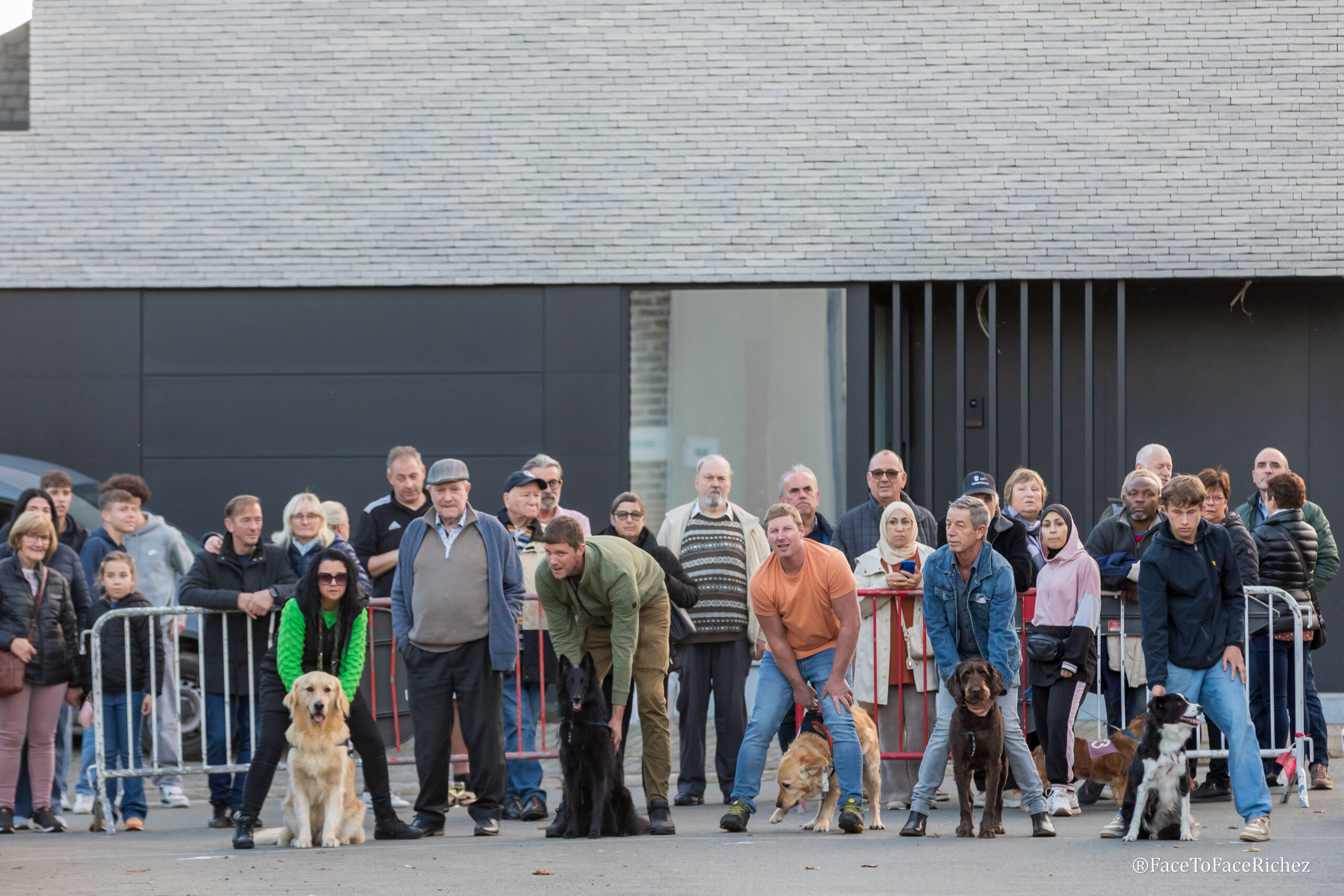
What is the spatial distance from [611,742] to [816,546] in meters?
1.50

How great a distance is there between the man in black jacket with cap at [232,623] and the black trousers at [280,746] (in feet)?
2.42

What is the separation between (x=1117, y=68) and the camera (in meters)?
13.8

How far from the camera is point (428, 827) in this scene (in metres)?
8.58

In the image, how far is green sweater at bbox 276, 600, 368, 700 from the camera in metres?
8.29

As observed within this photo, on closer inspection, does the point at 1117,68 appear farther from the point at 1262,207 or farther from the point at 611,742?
the point at 611,742

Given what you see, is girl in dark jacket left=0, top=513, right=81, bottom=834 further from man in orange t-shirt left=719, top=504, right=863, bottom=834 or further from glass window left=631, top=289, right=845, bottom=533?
glass window left=631, top=289, right=845, bottom=533

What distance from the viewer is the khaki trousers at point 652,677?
838 cm

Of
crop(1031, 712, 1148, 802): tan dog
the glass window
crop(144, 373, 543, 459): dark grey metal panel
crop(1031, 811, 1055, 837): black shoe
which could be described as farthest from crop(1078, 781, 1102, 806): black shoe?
crop(144, 373, 543, 459): dark grey metal panel

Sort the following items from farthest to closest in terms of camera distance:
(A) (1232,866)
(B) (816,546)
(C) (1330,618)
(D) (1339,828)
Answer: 1. (C) (1330,618)
2. (B) (816,546)
3. (D) (1339,828)
4. (A) (1232,866)

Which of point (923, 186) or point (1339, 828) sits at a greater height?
point (923, 186)

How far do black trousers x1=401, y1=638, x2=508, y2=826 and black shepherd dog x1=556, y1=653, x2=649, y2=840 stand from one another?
0.55 metres

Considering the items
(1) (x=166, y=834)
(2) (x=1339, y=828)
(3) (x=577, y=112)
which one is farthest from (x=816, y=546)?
(3) (x=577, y=112)

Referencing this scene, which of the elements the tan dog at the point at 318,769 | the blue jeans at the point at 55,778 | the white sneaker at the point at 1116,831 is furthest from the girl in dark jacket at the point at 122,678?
the white sneaker at the point at 1116,831

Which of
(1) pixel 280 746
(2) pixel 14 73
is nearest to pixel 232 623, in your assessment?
(1) pixel 280 746
